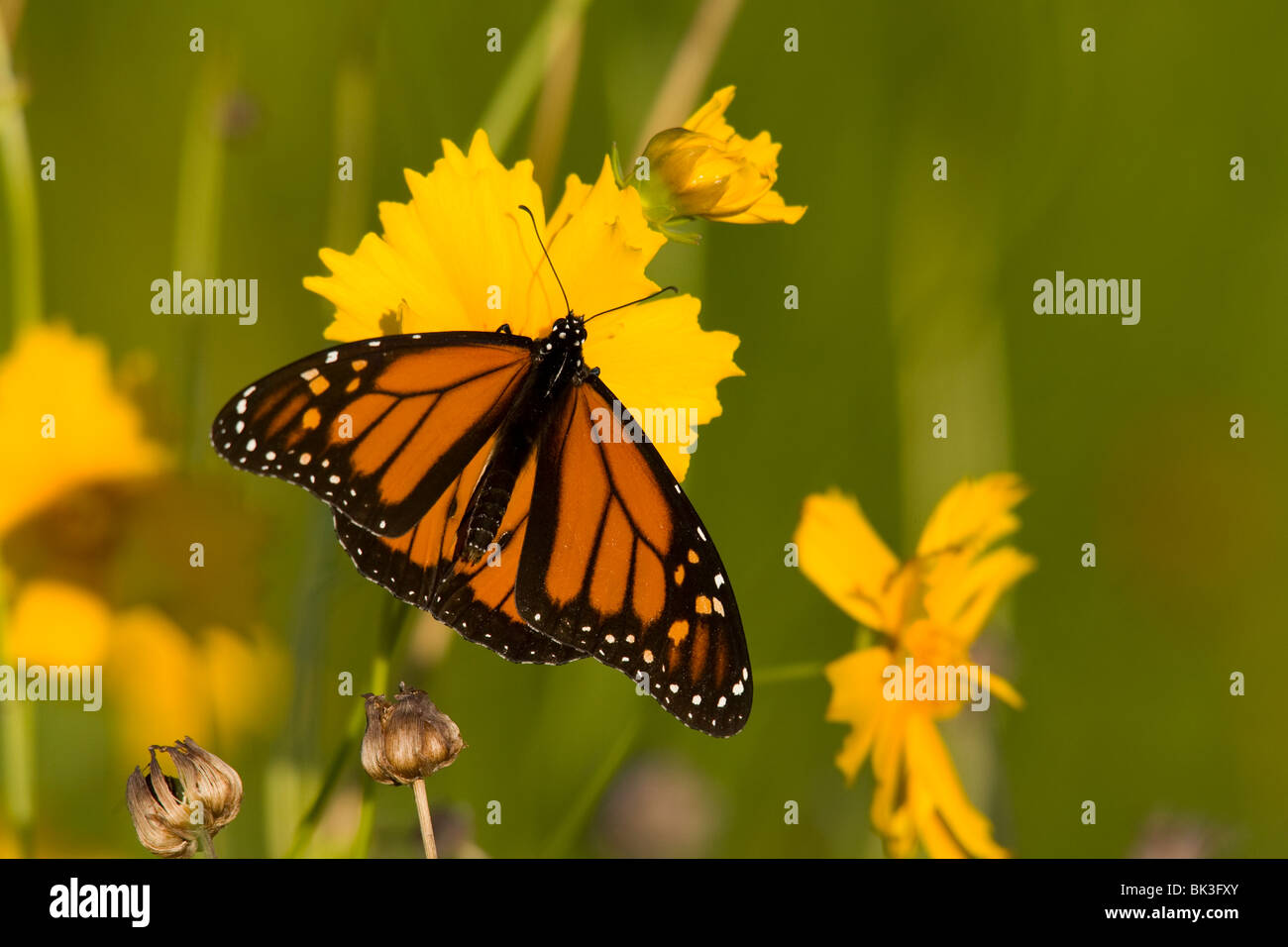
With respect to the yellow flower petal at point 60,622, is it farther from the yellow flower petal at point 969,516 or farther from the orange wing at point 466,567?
the yellow flower petal at point 969,516

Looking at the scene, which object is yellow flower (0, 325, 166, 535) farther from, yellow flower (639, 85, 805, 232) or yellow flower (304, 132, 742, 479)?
yellow flower (639, 85, 805, 232)

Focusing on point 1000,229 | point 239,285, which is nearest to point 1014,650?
point 1000,229

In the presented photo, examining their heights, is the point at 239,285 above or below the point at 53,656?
above

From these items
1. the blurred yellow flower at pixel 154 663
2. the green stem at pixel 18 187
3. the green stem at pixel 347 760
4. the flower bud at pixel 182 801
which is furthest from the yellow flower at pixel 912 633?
the green stem at pixel 18 187
